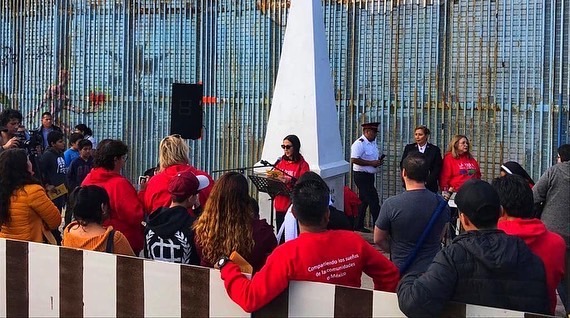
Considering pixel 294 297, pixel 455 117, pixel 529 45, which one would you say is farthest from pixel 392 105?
pixel 294 297

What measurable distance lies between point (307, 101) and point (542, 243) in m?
5.54

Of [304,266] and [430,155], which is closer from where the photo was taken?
[304,266]

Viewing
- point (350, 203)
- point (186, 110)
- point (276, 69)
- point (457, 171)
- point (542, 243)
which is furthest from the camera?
point (276, 69)

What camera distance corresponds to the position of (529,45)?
10578 millimetres

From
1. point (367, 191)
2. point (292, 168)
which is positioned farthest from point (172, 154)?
point (367, 191)

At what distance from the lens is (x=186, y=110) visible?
10.8 metres

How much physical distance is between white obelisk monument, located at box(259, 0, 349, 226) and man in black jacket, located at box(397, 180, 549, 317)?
5800mm

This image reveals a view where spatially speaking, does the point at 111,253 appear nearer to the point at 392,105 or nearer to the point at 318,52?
the point at 318,52

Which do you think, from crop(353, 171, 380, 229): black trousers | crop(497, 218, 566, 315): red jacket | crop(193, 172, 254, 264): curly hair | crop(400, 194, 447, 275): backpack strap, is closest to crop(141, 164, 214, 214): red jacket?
crop(193, 172, 254, 264): curly hair

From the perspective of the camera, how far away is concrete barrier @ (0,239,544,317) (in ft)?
13.1

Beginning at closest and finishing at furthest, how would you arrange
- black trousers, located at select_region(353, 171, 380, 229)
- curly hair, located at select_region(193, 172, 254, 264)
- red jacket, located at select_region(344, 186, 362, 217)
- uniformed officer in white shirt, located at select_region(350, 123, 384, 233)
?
curly hair, located at select_region(193, 172, 254, 264) → red jacket, located at select_region(344, 186, 362, 217) → uniformed officer in white shirt, located at select_region(350, 123, 384, 233) → black trousers, located at select_region(353, 171, 380, 229)

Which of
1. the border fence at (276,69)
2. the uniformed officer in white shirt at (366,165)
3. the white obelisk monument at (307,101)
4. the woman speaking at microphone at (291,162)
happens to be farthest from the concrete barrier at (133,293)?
the border fence at (276,69)

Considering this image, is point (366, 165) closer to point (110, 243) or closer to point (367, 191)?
point (367, 191)

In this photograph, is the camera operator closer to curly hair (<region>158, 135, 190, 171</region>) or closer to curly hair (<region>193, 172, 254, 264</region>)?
curly hair (<region>158, 135, 190, 171</region>)
